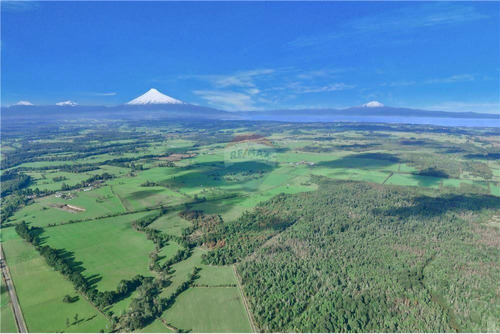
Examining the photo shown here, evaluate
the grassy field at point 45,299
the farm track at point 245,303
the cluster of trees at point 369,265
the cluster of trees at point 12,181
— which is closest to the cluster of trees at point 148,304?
the grassy field at point 45,299

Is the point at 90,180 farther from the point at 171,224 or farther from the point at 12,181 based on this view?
the point at 171,224

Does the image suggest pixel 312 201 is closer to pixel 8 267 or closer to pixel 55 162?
pixel 8 267

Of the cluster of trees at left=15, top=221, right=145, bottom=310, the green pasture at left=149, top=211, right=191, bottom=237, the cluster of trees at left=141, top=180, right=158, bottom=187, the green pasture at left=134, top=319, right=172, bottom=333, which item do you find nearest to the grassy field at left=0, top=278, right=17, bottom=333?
the cluster of trees at left=15, top=221, right=145, bottom=310

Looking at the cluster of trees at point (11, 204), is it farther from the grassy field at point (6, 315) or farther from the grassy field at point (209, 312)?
the grassy field at point (209, 312)

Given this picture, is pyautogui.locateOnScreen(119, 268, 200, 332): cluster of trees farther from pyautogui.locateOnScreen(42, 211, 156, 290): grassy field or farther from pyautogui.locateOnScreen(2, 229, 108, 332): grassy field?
pyautogui.locateOnScreen(42, 211, 156, 290): grassy field

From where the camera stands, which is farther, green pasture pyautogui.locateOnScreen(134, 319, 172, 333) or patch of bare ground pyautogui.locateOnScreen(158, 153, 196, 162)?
patch of bare ground pyautogui.locateOnScreen(158, 153, 196, 162)

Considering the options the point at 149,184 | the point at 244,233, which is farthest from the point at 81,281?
the point at 149,184

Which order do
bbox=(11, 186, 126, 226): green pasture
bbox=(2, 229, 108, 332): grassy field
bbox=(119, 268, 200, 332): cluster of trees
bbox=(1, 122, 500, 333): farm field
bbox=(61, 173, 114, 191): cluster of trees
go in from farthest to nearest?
bbox=(61, 173, 114, 191): cluster of trees, bbox=(11, 186, 126, 226): green pasture, bbox=(1, 122, 500, 333): farm field, bbox=(2, 229, 108, 332): grassy field, bbox=(119, 268, 200, 332): cluster of trees

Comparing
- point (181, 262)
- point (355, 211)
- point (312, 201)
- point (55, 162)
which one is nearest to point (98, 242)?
point (181, 262)
